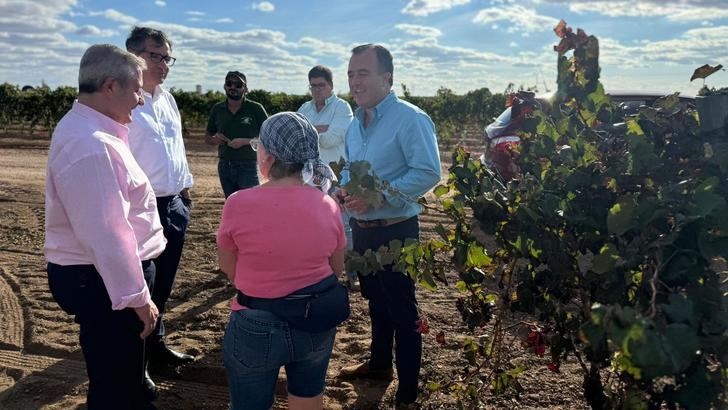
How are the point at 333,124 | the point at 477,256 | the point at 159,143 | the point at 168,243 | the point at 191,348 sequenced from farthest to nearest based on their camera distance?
the point at 333,124
the point at 191,348
the point at 168,243
the point at 159,143
the point at 477,256

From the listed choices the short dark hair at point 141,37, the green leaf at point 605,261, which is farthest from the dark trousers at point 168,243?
the green leaf at point 605,261

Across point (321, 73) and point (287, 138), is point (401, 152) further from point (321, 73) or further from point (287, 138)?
point (321, 73)

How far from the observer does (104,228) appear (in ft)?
7.13

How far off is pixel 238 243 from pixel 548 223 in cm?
104

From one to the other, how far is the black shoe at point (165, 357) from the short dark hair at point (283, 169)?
6.87 feet

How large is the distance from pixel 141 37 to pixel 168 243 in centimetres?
114

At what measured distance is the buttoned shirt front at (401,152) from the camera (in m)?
3.02

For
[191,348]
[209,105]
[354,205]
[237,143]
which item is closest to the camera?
[354,205]

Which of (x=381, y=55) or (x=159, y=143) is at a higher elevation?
(x=381, y=55)

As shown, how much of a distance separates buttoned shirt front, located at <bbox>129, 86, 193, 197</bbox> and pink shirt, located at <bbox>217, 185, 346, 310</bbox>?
4.34 feet

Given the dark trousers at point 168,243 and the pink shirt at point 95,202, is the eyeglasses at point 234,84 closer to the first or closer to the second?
the dark trousers at point 168,243

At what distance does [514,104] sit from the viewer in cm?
196

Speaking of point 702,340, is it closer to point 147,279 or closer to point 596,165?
point 596,165

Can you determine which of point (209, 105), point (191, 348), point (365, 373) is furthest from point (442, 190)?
point (209, 105)
